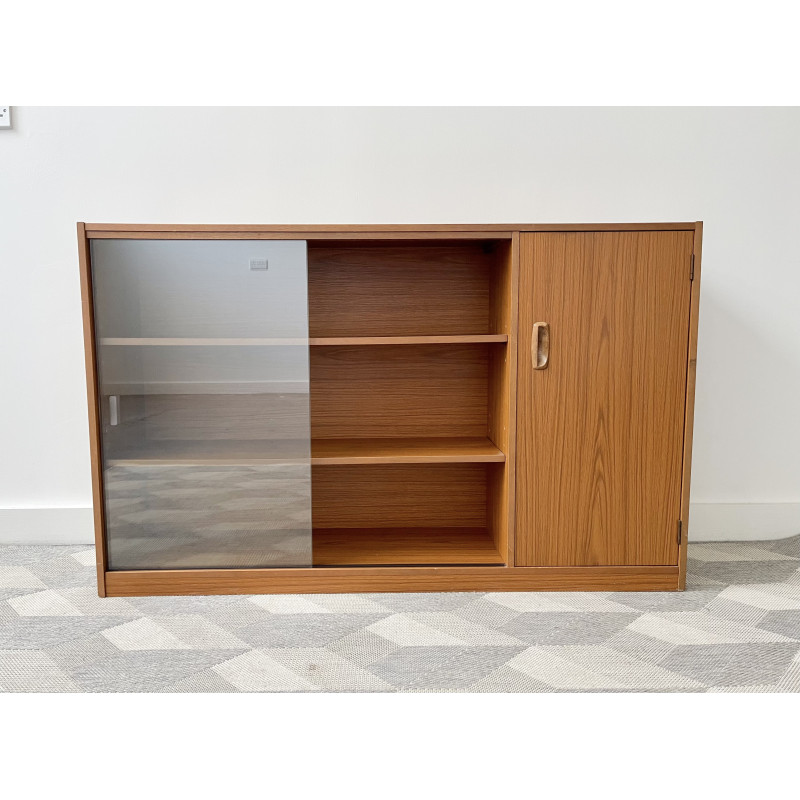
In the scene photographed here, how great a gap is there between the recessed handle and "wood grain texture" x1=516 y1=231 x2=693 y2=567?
21 millimetres

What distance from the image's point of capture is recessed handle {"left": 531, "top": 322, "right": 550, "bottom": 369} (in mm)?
2062

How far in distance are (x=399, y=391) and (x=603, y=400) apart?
818mm

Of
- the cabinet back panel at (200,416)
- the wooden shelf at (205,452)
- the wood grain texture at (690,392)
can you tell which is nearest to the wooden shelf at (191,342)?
the cabinet back panel at (200,416)

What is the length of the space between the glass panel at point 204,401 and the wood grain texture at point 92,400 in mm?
23

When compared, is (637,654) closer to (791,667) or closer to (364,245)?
(791,667)

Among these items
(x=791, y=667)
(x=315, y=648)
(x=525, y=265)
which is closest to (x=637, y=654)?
(x=791, y=667)

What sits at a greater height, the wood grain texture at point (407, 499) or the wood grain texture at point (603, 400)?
the wood grain texture at point (603, 400)

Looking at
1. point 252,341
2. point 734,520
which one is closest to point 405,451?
point 252,341

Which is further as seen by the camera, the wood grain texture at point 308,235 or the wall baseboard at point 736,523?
the wall baseboard at point 736,523

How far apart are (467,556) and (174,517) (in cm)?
102

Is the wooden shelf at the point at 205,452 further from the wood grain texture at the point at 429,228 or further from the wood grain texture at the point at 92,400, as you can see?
the wood grain texture at the point at 429,228

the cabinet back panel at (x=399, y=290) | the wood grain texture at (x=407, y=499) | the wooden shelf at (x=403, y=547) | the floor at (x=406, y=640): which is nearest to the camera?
the floor at (x=406, y=640)

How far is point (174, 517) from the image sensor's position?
2.14 metres

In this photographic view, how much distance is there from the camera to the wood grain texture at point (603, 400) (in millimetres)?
2041
